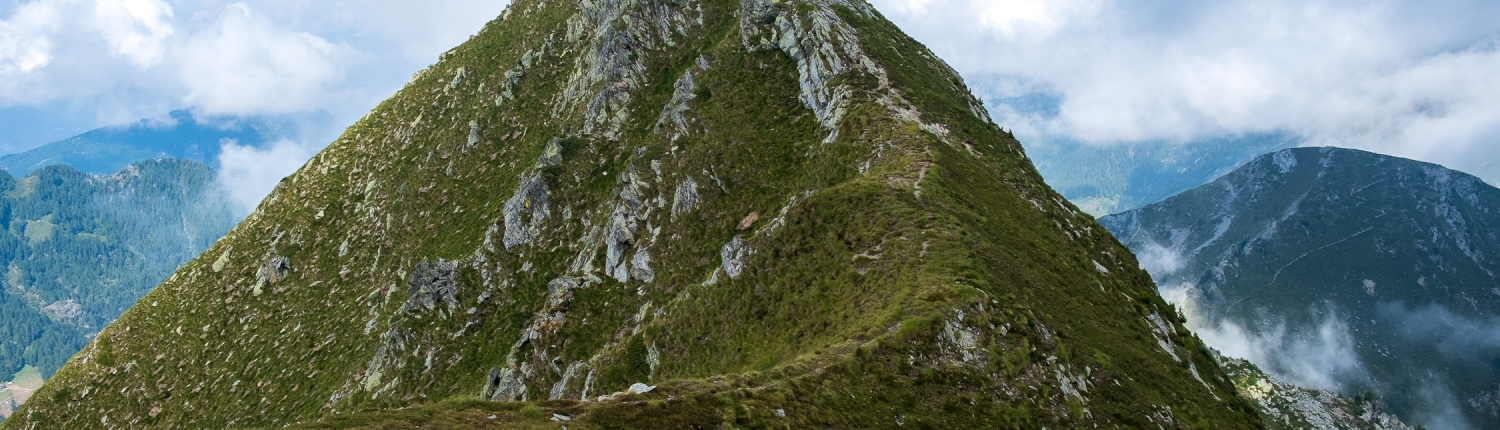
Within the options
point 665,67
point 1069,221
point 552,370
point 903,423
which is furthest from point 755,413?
point 665,67

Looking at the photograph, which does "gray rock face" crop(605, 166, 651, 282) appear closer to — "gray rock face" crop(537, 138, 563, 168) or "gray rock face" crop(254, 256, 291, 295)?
"gray rock face" crop(537, 138, 563, 168)

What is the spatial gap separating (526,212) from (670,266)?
23250 millimetres

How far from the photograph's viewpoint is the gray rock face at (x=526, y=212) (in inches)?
2940

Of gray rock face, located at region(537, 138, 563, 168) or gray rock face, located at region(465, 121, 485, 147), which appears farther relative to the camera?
gray rock face, located at region(465, 121, 485, 147)

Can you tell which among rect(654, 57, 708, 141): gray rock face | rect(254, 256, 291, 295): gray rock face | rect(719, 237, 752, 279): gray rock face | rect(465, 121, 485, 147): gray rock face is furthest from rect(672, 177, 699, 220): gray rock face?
rect(254, 256, 291, 295): gray rock face

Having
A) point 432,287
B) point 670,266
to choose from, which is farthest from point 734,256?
point 432,287

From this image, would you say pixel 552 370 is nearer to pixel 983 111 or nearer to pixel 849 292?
pixel 849 292

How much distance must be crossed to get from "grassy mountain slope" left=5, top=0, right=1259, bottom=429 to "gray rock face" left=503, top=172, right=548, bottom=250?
37 cm

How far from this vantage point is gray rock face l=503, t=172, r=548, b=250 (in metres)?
74.7

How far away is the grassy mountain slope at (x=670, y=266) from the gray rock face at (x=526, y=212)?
374 millimetres

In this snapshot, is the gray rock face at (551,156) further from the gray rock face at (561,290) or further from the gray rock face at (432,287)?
the gray rock face at (561,290)

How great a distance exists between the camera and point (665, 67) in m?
88.1

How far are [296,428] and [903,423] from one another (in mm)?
22542

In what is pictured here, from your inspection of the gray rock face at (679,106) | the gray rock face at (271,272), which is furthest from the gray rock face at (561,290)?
the gray rock face at (271,272)
